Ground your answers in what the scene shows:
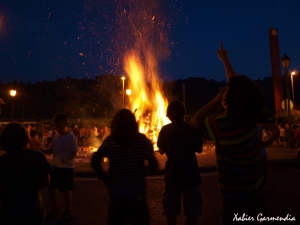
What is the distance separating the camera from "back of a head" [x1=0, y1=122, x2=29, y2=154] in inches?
129

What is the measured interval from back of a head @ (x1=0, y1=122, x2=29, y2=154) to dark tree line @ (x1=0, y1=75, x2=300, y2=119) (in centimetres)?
4535

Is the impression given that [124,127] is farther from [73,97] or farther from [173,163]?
[73,97]

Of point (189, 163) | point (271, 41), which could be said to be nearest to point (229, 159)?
point (189, 163)

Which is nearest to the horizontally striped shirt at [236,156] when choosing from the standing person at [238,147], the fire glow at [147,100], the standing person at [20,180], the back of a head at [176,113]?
the standing person at [238,147]

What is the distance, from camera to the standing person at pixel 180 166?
4.23 metres

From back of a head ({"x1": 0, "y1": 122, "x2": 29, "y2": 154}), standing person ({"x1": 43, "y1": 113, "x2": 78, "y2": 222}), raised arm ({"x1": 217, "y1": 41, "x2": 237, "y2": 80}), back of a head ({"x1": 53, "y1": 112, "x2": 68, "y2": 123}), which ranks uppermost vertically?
raised arm ({"x1": 217, "y1": 41, "x2": 237, "y2": 80})

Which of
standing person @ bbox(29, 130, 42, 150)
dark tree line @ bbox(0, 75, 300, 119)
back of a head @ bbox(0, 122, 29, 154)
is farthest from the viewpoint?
dark tree line @ bbox(0, 75, 300, 119)

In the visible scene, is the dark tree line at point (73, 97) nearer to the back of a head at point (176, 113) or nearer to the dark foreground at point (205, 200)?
the dark foreground at point (205, 200)

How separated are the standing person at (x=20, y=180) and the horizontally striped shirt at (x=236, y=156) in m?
1.55

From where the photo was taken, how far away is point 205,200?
7.16m

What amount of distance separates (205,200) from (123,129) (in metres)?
4.25

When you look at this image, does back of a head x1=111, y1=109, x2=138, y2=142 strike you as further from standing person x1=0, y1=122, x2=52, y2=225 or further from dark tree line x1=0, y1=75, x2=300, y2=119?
dark tree line x1=0, y1=75, x2=300, y2=119

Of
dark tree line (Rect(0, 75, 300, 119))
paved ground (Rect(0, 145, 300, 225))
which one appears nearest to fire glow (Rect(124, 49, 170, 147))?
paved ground (Rect(0, 145, 300, 225))

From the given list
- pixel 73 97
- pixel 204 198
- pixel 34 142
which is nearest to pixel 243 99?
pixel 34 142
